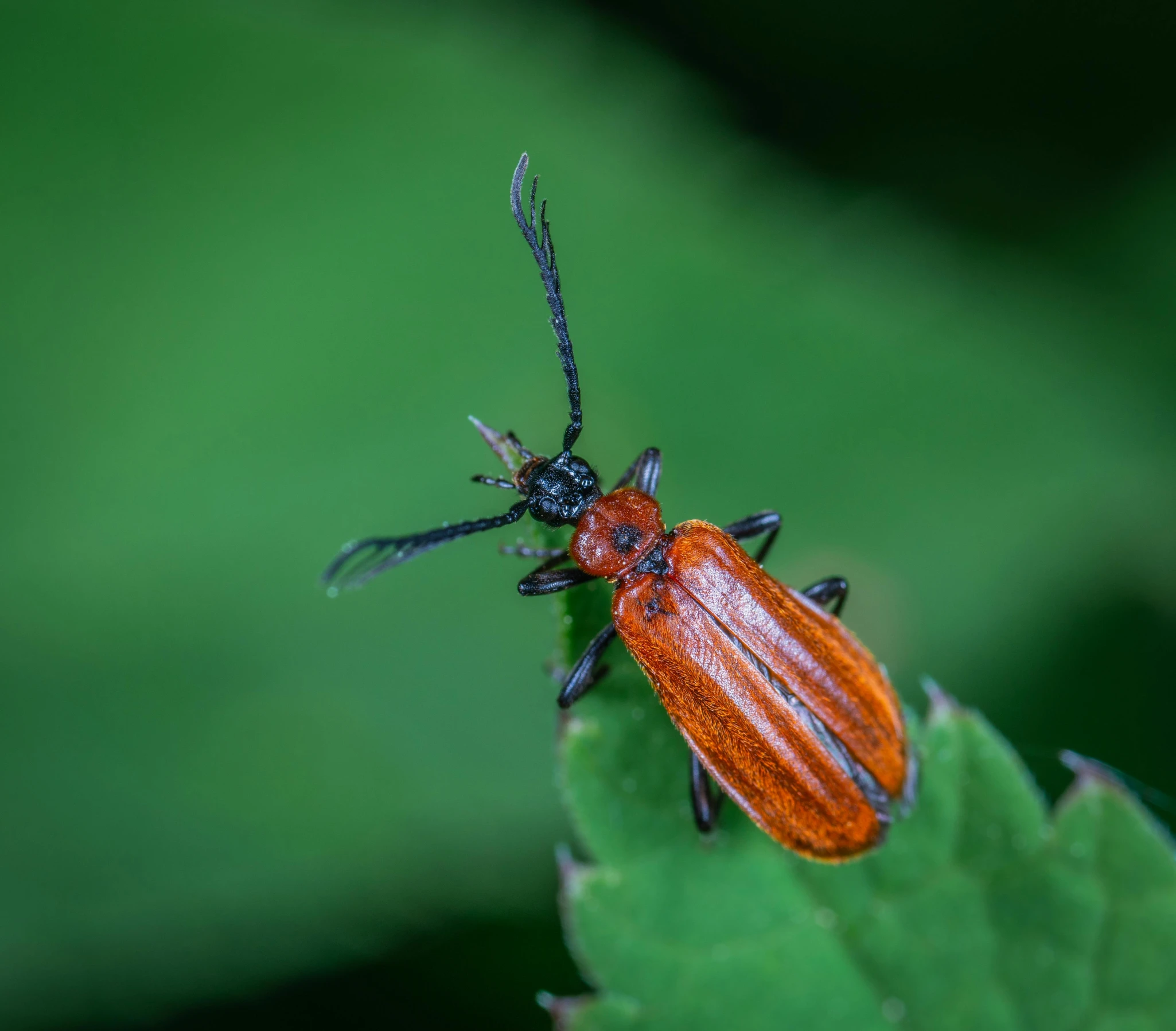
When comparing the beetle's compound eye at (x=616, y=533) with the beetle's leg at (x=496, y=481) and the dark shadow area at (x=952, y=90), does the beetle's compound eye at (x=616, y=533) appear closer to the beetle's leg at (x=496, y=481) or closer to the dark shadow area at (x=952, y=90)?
the beetle's leg at (x=496, y=481)

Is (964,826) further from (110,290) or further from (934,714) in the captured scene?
(110,290)

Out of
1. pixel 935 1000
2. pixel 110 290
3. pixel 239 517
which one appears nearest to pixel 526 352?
pixel 239 517

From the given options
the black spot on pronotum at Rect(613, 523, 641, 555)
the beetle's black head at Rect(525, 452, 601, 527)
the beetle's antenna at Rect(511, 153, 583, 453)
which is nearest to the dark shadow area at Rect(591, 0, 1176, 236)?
the beetle's antenna at Rect(511, 153, 583, 453)

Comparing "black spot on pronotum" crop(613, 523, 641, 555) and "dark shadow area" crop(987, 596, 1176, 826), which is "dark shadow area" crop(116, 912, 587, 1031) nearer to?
"black spot on pronotum" crop(613, 523, 641, 555)

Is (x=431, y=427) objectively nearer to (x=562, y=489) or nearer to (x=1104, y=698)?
(x=562, y=489)

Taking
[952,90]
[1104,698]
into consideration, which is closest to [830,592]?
[1104,698]

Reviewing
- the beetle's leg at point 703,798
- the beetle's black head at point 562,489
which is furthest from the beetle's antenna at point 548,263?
the beetle's leg at point 703,798

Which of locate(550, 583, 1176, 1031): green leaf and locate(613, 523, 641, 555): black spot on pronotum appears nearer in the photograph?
locate(550, 583, 1176, 1031): green leaf
